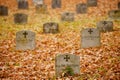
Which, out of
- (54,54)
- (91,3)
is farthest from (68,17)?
(54,54)

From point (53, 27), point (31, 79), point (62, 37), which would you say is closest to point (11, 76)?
point (31, 79)

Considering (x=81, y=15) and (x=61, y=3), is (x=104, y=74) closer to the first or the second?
(x=81, y=15)

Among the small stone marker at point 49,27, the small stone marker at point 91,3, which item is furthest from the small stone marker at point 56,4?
the small stone marker at point 49,27

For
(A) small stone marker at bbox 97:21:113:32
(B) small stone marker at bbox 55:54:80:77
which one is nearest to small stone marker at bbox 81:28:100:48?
(A) small stone marker at bbox 97:21:113:32

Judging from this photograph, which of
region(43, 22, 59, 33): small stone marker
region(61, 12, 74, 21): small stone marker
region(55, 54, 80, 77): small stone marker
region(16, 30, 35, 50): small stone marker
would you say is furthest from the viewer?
region(61, 12, 74, 21): small stone marker

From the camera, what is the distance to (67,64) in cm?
756

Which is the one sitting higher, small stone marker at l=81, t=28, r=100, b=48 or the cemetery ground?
small stone marker at l=81, t=28, r=100, b=48

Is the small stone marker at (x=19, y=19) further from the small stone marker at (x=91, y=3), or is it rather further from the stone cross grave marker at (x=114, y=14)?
Answer: the small stone marker at (x=91, y=3)

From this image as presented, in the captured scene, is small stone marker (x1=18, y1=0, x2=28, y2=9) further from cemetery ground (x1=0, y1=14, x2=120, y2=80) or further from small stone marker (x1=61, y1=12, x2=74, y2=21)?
cemetery ground (x1=0, y1=14, x2=120, y2=80)

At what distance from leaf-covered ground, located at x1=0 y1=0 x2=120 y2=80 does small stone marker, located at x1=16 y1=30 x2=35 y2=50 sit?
0.23 metres

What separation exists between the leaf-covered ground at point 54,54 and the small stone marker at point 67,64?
0.17 meters

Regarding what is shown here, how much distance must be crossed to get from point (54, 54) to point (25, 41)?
143 cm

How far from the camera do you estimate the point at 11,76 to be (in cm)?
808

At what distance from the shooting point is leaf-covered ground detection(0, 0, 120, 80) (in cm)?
789
